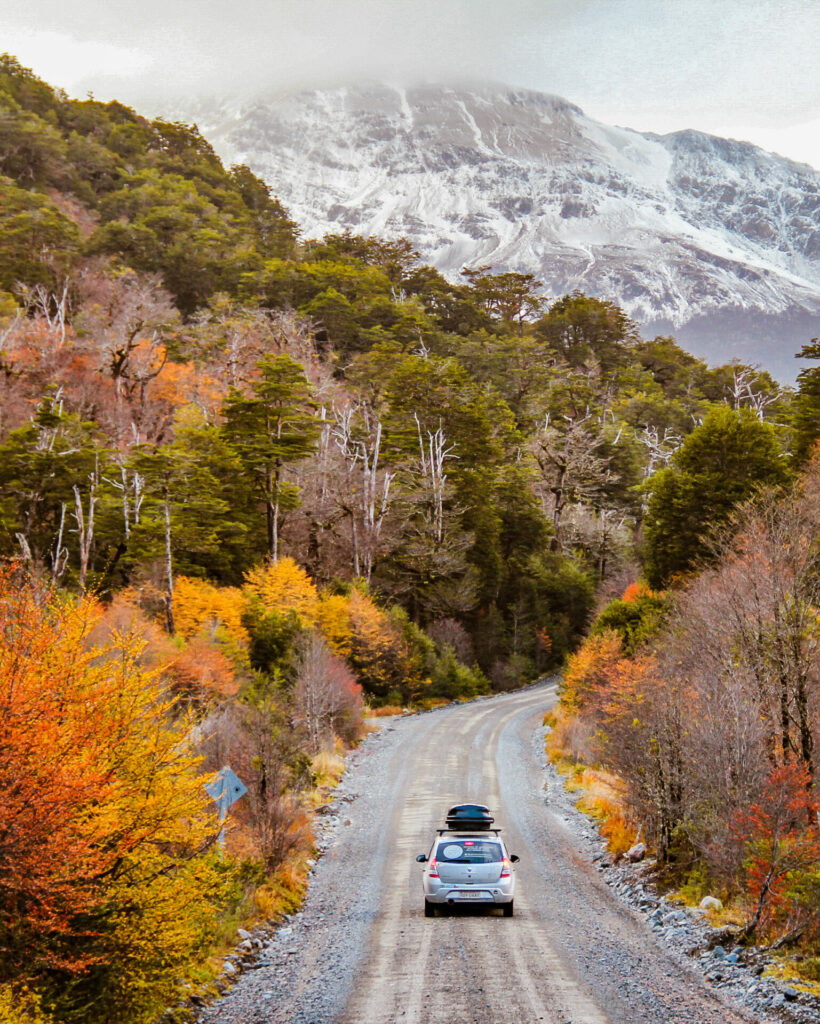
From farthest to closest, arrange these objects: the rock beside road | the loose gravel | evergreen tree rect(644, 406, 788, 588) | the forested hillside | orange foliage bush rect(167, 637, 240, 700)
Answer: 1. evergreen tree rect(644, 406, 788, 588)
2. orange foliage bush rect(167, 637, 240, 700)
3. the loose gravel
4. the rock beside road
5. the forested hillside

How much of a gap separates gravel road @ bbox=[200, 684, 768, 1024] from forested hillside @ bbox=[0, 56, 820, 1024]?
1.25m

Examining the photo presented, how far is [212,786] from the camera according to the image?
38.4 feet

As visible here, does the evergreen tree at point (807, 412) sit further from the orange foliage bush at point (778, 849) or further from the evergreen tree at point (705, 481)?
the orange foliage bush at point (778, 849)

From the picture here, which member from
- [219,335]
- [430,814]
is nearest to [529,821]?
[430,814]

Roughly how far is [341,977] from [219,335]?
4559cm

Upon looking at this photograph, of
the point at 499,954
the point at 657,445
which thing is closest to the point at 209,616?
the point at 499,954

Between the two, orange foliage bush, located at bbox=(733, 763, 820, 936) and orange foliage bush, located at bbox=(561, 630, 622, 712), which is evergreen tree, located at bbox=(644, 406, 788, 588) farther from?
orange foliage bush, located at bbox=(733, 763, 820, 936)

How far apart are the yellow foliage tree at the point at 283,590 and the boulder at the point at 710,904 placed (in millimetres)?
20131

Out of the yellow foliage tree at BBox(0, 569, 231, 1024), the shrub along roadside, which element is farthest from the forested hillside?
the shrub along roadside

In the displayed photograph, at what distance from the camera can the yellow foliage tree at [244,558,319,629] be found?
31.5 m

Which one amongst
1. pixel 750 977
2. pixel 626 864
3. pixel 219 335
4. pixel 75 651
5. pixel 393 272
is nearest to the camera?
pixel 75 651

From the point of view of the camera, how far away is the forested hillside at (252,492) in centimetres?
845

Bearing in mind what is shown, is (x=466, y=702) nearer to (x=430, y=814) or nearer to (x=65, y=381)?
(x=430, y=814)

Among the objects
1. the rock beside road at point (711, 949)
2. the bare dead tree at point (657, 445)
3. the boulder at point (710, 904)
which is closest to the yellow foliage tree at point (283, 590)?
the rock beside road at point (711, 949)
